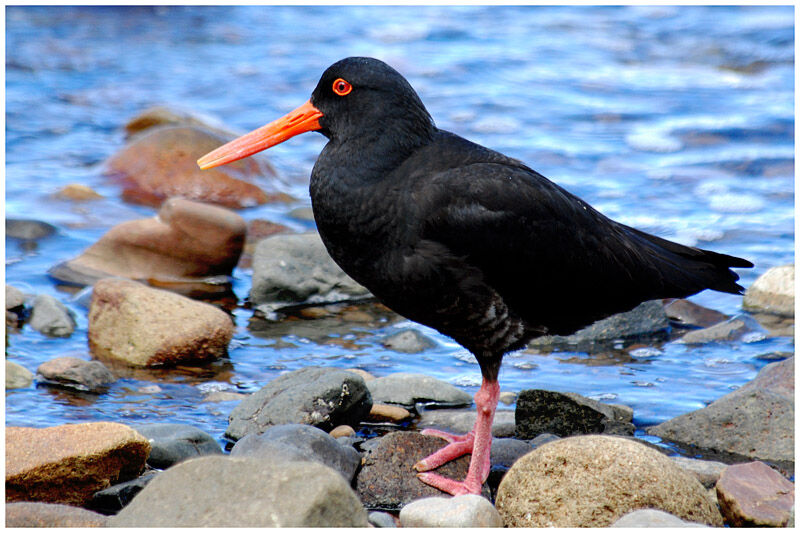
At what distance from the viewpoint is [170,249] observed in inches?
289

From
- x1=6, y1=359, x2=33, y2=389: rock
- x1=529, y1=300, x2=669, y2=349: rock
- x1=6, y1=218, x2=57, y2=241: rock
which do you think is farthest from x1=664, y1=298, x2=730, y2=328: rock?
x1=6, y1=218, x2=57, y2=241: rock

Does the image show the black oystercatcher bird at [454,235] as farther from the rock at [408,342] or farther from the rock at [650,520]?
the rock at [408,342]

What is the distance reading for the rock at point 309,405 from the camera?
4855mm

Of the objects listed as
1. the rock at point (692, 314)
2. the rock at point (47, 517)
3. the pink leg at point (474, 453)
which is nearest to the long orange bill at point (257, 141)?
the pink leg at point (474, 453)

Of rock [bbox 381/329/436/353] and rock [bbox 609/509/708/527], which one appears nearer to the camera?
rock [bbox 609/509/708/527]

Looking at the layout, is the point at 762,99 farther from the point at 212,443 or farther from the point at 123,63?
the point at 212,443

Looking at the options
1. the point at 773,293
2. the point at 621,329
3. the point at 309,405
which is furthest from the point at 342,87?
the point at 773,293

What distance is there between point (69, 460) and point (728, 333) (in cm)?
447

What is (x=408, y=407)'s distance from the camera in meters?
5.39

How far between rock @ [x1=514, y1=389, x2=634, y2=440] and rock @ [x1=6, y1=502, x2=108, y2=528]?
2.33m

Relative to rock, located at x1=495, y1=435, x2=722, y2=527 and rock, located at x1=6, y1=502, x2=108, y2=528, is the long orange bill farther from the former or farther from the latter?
rock, located at x1=495, y1=435, x2=722, y2=527

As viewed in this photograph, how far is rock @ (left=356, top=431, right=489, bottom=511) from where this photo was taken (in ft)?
14.3

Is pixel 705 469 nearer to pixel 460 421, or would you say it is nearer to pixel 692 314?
pixel 460 421

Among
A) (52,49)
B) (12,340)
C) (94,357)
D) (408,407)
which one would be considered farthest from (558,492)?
(52,49)
